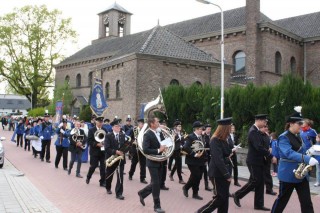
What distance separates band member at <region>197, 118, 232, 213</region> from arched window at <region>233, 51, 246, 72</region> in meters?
26.9

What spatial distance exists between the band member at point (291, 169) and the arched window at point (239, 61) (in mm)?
26721

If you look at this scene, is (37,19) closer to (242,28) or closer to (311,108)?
(242,28)

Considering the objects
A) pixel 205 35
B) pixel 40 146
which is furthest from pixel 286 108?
pixel 205 35

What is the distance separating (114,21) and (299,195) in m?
50.8

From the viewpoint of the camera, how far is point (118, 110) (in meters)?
28.2

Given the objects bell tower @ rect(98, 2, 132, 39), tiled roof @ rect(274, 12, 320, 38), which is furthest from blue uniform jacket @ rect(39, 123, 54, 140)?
bell tower @ rect(98, 2, 132, 39)

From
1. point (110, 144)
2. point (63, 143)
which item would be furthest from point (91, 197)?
point (63, 143)

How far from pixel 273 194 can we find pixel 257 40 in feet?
75.5

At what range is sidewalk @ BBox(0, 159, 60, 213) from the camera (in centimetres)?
755

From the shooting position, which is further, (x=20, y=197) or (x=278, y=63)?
(x=278, y=63)

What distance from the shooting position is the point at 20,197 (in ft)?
28.3

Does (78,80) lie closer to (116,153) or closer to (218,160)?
(116,153)

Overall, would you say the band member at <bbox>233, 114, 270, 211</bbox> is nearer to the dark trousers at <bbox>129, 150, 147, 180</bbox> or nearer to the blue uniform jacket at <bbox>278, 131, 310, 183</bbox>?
the blue uniform jacket at <bbox>278, 131, 310, 183</bbox>

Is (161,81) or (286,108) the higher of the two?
(161,81)
